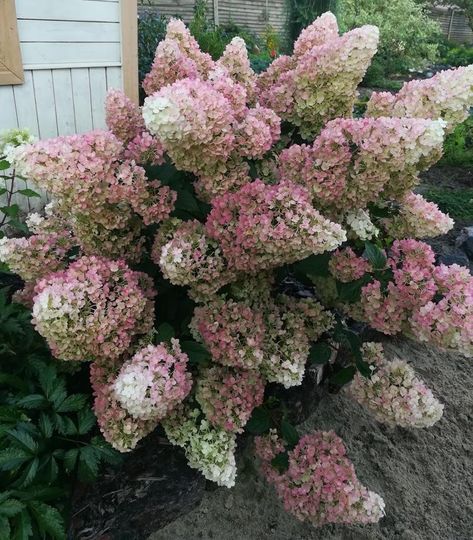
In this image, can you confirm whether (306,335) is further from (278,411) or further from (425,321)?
(425,321)

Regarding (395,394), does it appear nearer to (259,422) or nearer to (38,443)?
(259,422)

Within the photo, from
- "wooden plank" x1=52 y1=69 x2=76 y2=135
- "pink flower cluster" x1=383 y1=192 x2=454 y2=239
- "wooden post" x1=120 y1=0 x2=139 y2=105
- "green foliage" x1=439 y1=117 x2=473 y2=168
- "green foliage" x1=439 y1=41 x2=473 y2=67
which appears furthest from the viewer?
"green foliage" x1=439 y1=41 x2=473 y2=67

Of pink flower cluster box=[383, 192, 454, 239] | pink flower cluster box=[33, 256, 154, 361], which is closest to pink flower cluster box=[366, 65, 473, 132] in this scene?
pink flower cluster box=[383, 192, 454, 239]

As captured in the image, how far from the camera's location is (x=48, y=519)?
1062 millimetres

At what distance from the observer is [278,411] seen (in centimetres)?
146

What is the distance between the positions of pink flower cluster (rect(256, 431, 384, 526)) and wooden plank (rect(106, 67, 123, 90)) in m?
2.73

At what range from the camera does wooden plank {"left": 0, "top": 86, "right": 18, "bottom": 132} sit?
283 cm

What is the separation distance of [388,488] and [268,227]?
4.30 ft

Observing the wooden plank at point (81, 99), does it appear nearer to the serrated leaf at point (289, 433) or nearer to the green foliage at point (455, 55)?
the serrated leaf at point (289, 433)

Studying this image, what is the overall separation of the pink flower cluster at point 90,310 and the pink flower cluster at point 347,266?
506 millimetres

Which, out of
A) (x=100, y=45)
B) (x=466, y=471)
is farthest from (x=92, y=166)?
(x=100, y=45)

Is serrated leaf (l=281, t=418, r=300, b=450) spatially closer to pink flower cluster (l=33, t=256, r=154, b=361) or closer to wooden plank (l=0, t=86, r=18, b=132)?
pink flower cluster (l=33, t=256, r=154, b=361)

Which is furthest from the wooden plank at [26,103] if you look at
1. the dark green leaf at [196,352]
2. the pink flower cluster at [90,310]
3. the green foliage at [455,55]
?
the green foliage at [455,55]

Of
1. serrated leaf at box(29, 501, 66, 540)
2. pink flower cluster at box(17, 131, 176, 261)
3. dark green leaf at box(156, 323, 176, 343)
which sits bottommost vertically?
serrated leaf at box(29, 501, 66, 540)
